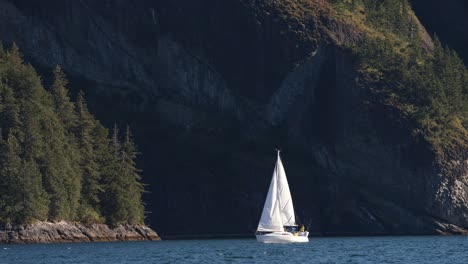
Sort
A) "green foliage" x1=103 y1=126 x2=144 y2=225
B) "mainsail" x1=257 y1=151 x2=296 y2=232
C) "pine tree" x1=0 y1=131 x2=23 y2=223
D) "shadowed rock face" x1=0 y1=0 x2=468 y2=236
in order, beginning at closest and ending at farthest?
"pine tree" x1=0 y1=131 x2=23 y2=223 < "mainsail" x1=257 y1=151 x2=296 y2=232 < "green foliage" x1=103 y1=126 x2=144 y2=225 < "shadowed rock face" x1=0 y1=0 x2=468 y2=236

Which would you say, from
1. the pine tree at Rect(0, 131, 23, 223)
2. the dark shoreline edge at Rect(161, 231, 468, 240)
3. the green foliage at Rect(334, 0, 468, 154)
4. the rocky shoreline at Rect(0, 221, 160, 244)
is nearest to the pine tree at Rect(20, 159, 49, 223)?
the pine tree at Rect(0, 131, 23, 223)

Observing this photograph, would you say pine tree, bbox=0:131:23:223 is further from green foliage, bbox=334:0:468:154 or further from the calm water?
green foliage, bbox=334:0:468:154

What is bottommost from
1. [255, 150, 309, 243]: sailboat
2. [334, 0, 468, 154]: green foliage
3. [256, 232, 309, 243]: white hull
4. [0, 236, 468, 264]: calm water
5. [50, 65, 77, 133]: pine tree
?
[0, 236, 468, 264]: calm water

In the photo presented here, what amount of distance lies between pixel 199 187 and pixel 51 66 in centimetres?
2786

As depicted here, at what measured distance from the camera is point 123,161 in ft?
511

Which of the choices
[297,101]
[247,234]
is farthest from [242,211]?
[297,101]

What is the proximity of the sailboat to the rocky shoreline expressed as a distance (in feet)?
53.6

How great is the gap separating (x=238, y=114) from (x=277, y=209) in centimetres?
4691

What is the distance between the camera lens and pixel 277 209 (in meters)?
142

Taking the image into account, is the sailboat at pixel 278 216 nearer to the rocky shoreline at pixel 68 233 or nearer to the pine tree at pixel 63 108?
the rocky shoreline at pixel 68 233

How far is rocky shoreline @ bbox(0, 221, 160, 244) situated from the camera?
13450 cm

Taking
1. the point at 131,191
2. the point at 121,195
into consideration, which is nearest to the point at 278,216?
the point at 121,195

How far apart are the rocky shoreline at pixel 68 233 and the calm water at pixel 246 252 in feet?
11.1

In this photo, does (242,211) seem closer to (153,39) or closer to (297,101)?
(297,101)
